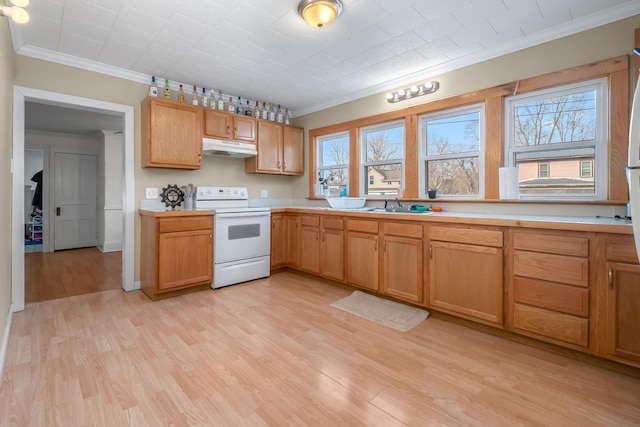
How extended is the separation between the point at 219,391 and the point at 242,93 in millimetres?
3525

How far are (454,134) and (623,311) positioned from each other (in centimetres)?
205

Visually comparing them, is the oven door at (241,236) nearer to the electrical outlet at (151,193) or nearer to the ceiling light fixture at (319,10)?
the electrical outlet at (151,193)

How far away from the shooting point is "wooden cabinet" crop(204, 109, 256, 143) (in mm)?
3700

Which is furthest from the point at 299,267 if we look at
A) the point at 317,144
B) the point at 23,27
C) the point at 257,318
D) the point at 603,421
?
the point at 23,27

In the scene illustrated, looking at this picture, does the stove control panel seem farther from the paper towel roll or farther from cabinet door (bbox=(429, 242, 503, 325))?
the paper towel roll

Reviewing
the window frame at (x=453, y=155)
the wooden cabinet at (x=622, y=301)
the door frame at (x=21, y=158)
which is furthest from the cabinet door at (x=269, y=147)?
the wooden cabinet at (x=622, y=301)

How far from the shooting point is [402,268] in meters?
2.90

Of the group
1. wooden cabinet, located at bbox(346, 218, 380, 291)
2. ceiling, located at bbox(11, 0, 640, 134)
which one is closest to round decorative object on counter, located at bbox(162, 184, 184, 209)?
ceiling, located at bbox(11, 0, 640, 134)

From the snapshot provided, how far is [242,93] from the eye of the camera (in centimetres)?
401

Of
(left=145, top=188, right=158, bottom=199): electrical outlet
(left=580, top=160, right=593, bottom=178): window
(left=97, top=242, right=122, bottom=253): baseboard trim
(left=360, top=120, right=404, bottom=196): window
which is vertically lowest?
(left=97, top=242, right=122, bottom=253): baseboard trim

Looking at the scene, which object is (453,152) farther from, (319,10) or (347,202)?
(319,10)

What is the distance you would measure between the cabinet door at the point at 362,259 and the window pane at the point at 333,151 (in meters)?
1.38

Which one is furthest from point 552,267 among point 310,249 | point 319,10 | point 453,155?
point 310,249

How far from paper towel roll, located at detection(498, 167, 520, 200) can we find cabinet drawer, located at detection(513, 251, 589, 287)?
0.67m
